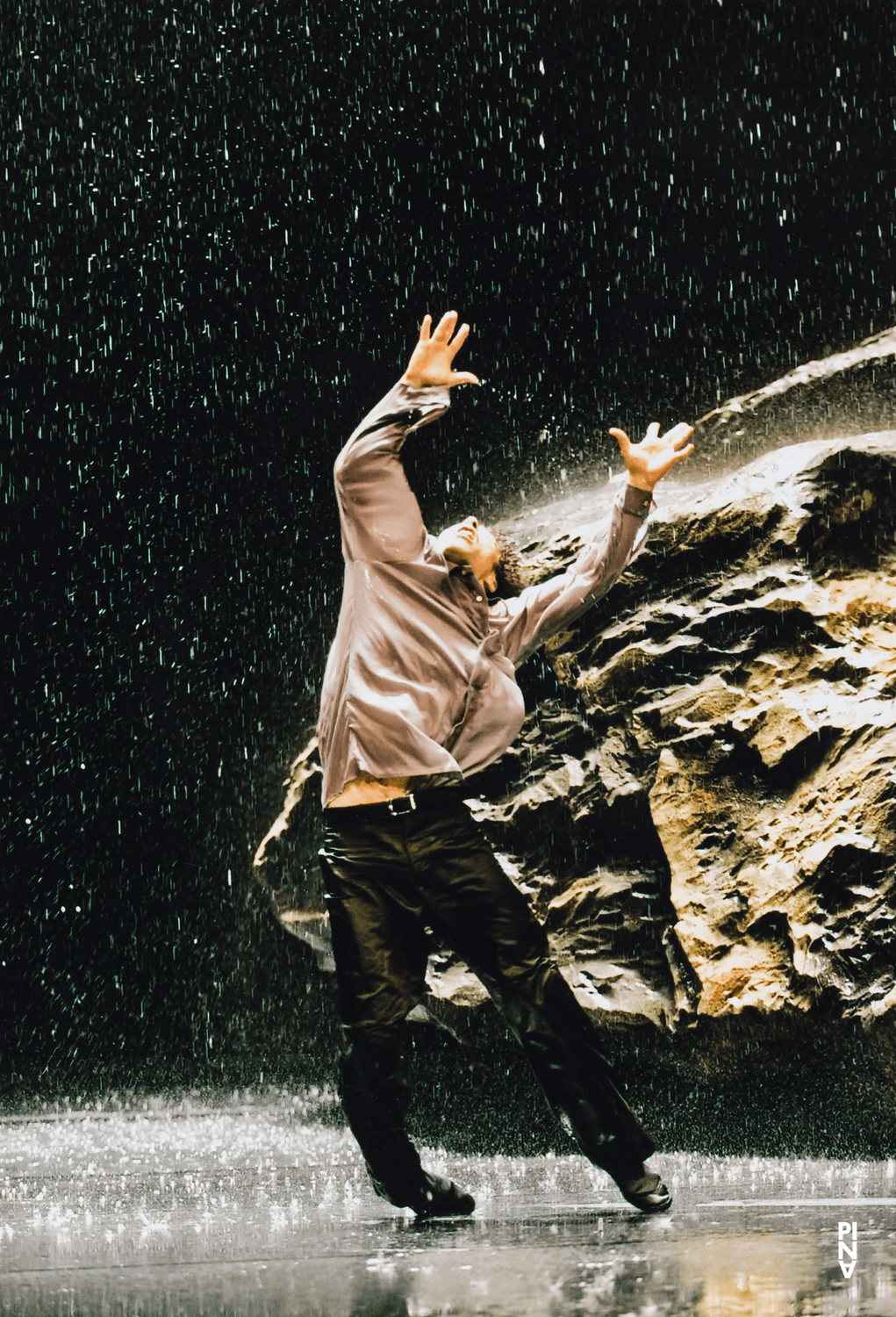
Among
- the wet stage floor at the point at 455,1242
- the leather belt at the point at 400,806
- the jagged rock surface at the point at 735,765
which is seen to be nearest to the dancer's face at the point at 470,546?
the leather belt at the point at 400,806

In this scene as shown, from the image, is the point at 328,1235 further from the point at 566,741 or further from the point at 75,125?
the point at 75,125

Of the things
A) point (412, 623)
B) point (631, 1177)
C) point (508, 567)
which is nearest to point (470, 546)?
point (412, 623)

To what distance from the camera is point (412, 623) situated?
2.56m

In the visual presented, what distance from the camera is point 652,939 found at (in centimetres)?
333

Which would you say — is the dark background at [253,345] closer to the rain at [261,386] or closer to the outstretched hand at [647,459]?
the rain at [261,386]

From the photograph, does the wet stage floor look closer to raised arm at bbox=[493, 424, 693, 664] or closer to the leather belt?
the leather belt

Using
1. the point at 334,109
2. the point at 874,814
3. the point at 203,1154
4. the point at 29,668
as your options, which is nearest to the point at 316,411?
the point at 334,109

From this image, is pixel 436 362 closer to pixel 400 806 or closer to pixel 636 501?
pixel 636 501

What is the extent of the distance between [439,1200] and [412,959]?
0.47m

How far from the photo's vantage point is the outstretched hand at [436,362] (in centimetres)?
260

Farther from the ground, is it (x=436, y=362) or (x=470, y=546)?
(x=436, y=362)

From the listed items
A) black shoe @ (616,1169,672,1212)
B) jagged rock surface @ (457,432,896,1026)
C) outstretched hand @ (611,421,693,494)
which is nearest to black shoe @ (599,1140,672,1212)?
black shoe @ (616,1169,672,1212)

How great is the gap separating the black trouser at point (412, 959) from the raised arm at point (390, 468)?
0.55m

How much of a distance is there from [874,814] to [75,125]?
440cm
